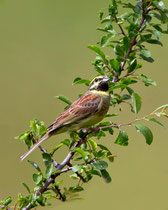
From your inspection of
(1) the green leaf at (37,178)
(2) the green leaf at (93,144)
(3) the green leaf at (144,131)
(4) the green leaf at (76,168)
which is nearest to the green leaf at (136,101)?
(3) the green leaf at (144,131)

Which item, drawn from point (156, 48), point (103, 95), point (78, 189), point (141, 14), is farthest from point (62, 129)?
point (156, 48)

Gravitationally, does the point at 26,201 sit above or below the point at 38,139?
below

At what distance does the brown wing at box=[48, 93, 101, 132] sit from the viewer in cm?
332

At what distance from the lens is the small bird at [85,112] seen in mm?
3252

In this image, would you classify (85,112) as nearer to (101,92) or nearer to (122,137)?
(101,92)

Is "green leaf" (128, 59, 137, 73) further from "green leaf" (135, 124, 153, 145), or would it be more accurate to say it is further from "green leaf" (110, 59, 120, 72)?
"green leaf" (135, 124, 153, 145)

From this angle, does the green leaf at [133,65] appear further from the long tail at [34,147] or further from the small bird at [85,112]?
the long tail at [34,147]

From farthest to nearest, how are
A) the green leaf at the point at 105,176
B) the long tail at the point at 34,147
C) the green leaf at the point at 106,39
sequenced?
the green leaf at the point at 106,39 < the long tail at the point at 34,147 < the green leaf at the point at 105,176

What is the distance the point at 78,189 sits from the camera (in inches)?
101

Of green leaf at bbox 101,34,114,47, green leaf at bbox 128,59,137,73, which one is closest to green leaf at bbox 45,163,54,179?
green leaf at bbox 128,59,137,73

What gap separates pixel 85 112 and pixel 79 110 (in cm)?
6

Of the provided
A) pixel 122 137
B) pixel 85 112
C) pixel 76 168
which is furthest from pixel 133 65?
pixel 76 168

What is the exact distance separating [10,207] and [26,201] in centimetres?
11

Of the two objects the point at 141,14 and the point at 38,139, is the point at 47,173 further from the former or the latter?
the point at 141,14
